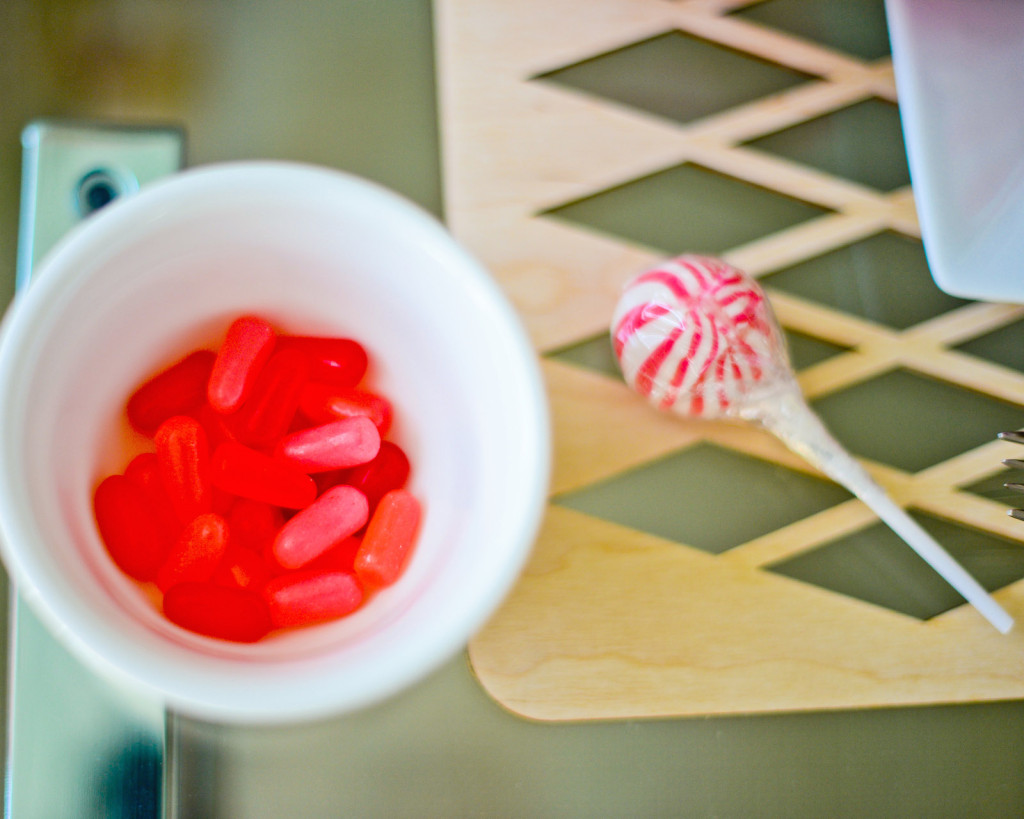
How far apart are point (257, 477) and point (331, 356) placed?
0.27ft

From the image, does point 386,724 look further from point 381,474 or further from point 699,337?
point 699,337

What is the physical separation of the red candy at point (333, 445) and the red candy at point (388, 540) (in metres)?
0.03

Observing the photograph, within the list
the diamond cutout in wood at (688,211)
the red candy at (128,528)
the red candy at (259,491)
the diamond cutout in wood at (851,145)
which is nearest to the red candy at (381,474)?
the red candy at (259,491)

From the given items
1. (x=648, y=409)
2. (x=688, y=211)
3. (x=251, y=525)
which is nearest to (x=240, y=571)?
(x=251, y=525)

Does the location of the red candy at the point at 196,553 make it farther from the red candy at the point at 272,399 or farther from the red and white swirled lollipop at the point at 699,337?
the red and white swirled lollipop at the point at 699,337

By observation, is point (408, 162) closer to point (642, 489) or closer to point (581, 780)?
point (642, 489)

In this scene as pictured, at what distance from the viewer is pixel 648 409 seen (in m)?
0.55

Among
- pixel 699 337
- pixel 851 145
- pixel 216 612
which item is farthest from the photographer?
pixel 851 145

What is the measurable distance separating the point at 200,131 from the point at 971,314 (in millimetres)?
579

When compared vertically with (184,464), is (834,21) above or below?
above

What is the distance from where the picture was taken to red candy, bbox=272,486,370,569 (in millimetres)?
439

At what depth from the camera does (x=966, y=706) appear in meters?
0.55

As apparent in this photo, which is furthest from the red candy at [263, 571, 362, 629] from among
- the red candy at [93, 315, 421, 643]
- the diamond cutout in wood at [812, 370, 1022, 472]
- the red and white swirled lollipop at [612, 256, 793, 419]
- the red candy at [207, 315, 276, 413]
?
the diamond cutout in wood at [812, 370, 1022, 472]

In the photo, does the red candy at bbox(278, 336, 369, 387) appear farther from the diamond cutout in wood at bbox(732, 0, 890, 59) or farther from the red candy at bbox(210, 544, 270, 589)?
the diamond cutout in wood at bbox(732, 0, 890, 59)
